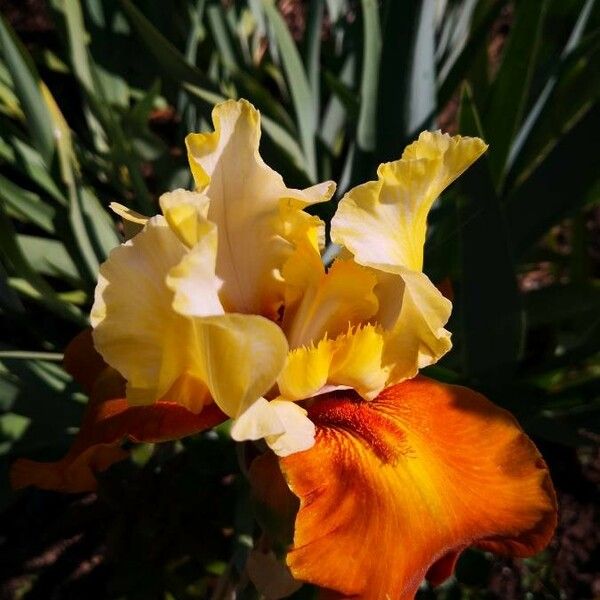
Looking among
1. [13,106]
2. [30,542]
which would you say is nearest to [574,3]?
[13,106]

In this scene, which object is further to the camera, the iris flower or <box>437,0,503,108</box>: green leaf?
<box>437,0,503,108</box>: green leaf

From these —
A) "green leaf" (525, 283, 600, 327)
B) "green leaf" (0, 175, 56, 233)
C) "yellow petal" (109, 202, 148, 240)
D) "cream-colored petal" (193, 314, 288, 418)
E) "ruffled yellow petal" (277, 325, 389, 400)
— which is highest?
"yellow petal" (109, 202, 148, 240)

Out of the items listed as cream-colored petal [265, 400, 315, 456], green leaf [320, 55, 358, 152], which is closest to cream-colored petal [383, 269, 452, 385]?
cream-colored petal [265, 400, 315, 456]

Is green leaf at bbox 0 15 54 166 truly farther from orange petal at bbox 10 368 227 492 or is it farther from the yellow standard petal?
the yellow standard petal

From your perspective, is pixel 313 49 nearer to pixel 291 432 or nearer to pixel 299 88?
pixel 299 88

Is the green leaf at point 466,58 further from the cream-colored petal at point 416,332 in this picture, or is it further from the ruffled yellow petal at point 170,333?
the ruffled yellow petal at point 170,333
